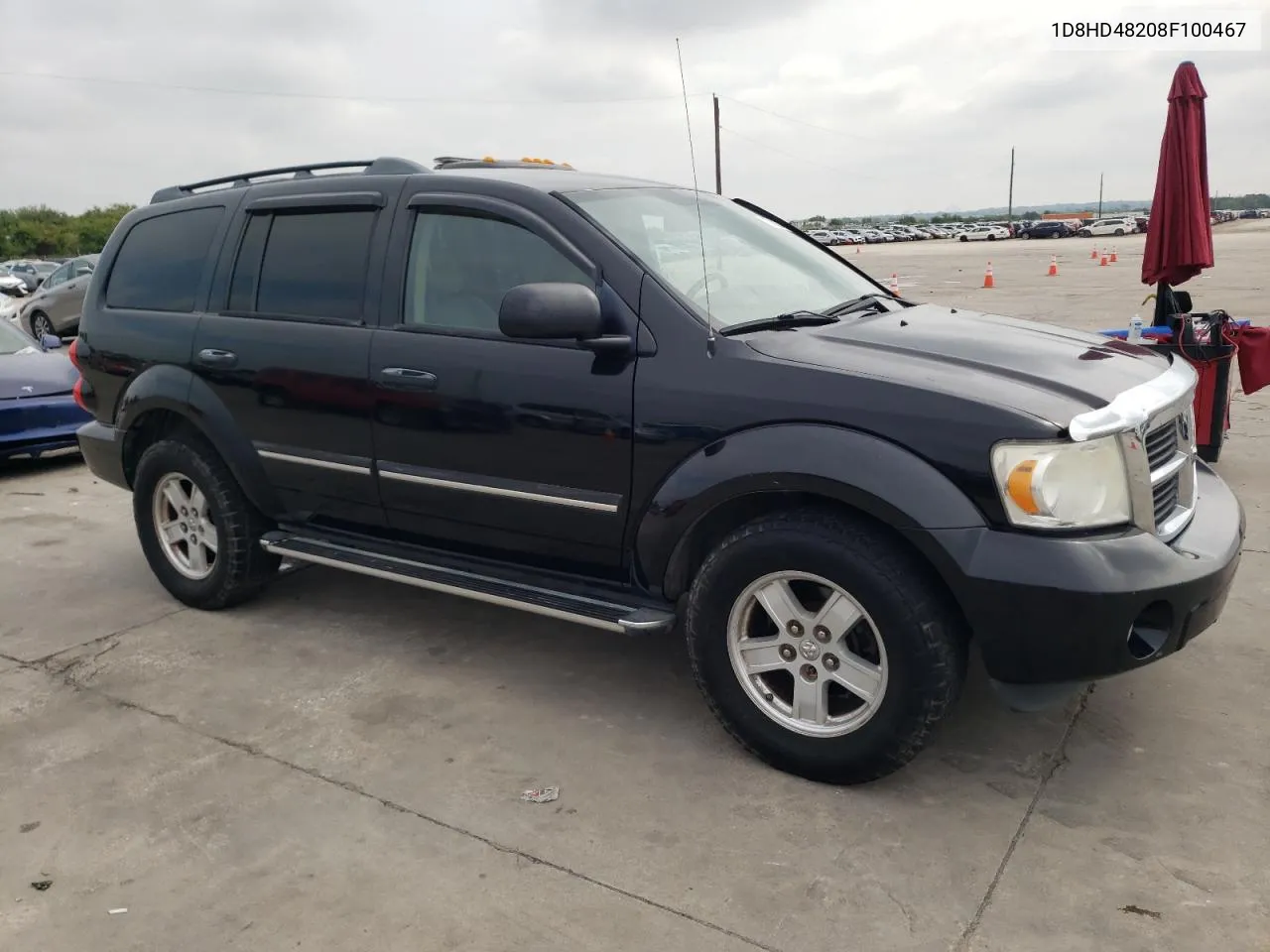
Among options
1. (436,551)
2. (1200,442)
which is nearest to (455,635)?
(436,551)

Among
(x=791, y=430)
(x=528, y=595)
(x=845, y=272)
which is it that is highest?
(x=845, y=272)

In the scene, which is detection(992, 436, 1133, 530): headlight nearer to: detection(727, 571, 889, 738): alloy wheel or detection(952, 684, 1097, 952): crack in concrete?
detection(727, 571, 889, 738): alloy wheel

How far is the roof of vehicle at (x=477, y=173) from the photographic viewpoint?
12.3 ft

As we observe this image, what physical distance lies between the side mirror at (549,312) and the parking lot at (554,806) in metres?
1.33

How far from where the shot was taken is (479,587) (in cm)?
364

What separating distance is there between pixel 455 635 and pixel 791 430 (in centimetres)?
197

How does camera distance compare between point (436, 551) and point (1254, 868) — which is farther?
point (436, 551)

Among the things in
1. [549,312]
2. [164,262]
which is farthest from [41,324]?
[549,312]

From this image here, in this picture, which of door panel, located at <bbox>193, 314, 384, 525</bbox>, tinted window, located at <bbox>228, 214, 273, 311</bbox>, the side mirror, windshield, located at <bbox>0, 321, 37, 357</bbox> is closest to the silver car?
windshield, located at <bbox>0, 321, 37, 357</bbox>

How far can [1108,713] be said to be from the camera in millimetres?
3424

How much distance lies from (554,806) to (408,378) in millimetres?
1581

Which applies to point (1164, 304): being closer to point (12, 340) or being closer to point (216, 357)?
point (216, 357)

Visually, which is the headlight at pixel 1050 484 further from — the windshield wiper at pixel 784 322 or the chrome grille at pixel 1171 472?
the windshield wiper at pixel 784 322

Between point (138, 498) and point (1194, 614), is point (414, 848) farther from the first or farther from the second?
point (138, 498)
